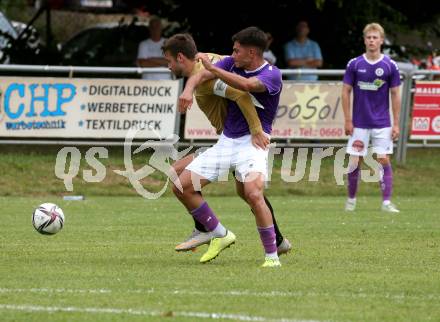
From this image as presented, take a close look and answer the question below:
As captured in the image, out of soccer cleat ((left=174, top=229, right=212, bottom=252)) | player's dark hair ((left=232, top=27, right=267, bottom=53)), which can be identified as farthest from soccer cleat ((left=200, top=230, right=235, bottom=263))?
player's dark hair ((left=232, top=27, right=267, bottom=53))

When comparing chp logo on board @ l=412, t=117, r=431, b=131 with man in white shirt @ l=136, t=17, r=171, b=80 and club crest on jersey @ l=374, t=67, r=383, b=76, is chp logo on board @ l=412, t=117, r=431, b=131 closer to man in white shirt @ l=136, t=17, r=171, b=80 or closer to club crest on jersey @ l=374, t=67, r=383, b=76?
man in white shirt @ l=136, t=17, r=171, b=80

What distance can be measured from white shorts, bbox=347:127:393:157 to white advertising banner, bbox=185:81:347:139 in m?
4.07

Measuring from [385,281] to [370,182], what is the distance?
10.4 metres

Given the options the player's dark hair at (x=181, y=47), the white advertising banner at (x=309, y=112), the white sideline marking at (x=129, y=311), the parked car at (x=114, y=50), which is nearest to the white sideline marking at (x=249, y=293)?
the white sideline marking at (x=129, y=311)

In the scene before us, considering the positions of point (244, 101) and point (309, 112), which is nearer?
point (244, 101)

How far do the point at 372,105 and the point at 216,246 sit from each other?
557cm

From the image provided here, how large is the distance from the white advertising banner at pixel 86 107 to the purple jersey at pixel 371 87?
463 centimetres

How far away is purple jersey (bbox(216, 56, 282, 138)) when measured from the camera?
920cm

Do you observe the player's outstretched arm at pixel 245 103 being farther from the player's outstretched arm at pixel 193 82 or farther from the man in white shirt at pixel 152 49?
the man in white shirt at pixel 152 49

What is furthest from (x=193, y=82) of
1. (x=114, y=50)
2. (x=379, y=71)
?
(x=114, y=50)

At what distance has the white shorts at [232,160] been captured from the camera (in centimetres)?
940

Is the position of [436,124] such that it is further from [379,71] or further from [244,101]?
[244,101]

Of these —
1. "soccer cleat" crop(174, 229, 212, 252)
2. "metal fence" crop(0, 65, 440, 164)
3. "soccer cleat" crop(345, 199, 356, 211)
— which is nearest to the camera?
"soccer cleat" crop(174, 229, 212, 252)

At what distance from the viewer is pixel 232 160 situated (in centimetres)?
948
